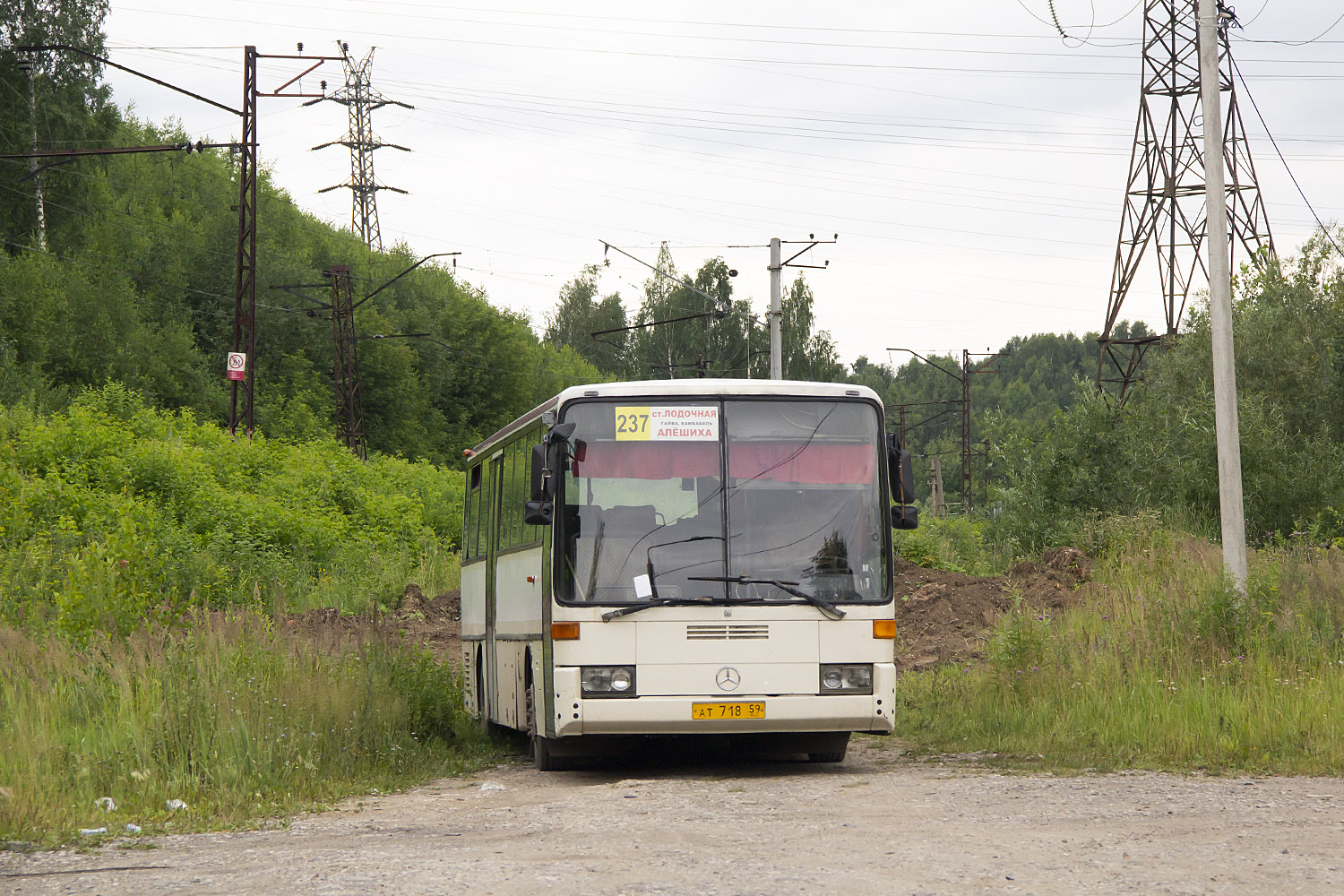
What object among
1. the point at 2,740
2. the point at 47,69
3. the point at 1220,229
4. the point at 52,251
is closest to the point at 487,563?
the point at 2,740

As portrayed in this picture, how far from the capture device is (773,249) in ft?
109

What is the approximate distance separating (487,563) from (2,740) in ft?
18.5

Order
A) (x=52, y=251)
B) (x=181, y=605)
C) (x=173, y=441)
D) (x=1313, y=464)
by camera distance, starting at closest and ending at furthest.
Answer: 1. (x=181, y=605)
2. (x=1313, y=464)
3. (x=173, y=441)
4. (x=52, y=251)

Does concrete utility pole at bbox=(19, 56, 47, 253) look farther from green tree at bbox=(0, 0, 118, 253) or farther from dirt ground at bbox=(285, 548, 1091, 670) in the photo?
dirt ground at bbox=(285, 548, 1091, 670)

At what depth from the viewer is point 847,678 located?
11.1 m

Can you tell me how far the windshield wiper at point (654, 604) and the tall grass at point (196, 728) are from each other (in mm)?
2162

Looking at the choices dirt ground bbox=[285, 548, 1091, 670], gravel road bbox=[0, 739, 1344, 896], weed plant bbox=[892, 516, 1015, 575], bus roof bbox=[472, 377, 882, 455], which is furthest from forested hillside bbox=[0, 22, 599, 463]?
gravel road bbox=[0, 739, 1344, 896]

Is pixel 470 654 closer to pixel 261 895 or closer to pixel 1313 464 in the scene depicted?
pixel 261 895

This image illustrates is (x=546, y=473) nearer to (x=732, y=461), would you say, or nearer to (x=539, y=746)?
(x=732, y=461)

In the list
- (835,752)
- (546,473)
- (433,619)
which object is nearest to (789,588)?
(835,752)

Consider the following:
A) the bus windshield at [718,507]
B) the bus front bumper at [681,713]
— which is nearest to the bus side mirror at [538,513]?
the bus windshield at [718,507]

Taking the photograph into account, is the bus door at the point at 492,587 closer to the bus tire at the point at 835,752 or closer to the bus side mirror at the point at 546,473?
the bus side mirror at the point at 546,473

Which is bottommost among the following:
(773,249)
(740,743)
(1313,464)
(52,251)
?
(740,743)

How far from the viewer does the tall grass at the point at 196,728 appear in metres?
9.55
